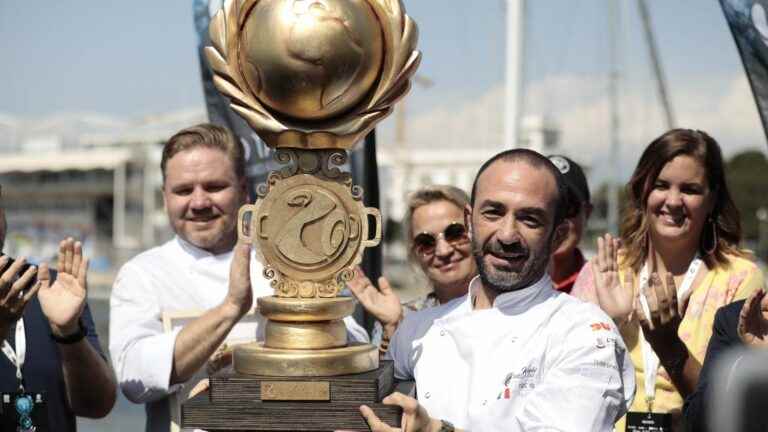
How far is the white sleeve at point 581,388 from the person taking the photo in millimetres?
3252

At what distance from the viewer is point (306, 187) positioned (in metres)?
3.44

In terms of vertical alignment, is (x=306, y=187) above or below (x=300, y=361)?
above

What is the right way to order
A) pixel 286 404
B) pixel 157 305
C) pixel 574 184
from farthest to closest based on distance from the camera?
pixel 574 184
pixel 157 305
pixel 286 404

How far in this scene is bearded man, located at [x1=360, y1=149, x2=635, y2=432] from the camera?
330cm

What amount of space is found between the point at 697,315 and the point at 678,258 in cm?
29

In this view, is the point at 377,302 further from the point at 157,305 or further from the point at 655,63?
the point at 655,63

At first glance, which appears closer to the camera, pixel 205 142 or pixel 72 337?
pixel 72 337

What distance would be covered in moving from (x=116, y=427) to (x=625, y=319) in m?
7.86

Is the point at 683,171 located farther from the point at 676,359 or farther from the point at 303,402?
the point at 303,402

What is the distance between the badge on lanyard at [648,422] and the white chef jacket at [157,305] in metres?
1.05

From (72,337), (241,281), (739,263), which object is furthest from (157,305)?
(739,263)

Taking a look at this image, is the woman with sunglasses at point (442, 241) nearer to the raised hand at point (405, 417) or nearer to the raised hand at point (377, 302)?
the raised hand at point (377, 302)

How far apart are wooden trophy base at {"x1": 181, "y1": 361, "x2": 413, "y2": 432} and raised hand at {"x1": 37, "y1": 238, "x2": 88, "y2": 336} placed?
83 centimetres

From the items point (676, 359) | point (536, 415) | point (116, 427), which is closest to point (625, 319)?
Answer: point (676, 359)
